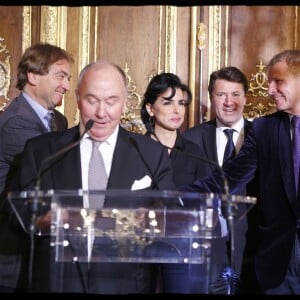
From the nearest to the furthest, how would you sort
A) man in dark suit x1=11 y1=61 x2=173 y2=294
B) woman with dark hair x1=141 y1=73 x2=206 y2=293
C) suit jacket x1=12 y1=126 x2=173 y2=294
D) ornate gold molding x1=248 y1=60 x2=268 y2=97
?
suit jacket x1=12 y1=126 x2=173 y2=294 < man in dark suit x1=11 y1=61 x2=173 y2=294 < woman with dark hair x1=141 y1=73 x2=206 y2=293 < ornate gold molding x1=248 y1=60 x2=268 y2=97

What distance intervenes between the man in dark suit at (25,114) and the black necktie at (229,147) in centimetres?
80

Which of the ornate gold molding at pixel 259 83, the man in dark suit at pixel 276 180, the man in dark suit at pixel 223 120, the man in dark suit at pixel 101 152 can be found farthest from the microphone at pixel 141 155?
the ornate gold molding at pixel 259 83

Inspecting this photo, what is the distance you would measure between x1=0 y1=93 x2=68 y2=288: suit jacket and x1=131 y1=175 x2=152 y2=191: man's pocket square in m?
0.53

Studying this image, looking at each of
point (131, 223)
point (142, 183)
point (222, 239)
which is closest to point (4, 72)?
point (222, 239)

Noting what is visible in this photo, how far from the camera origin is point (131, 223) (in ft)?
9.30

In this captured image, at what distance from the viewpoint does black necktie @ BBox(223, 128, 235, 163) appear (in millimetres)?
4305

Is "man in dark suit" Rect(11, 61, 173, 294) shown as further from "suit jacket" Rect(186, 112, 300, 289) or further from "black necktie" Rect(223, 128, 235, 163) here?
"black necktie" Rect(223, 128, 235, 163)

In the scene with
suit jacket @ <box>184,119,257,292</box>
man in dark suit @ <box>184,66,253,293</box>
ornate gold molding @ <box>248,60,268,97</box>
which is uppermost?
ornate gold molding @ <box>248,60,268,97</box>

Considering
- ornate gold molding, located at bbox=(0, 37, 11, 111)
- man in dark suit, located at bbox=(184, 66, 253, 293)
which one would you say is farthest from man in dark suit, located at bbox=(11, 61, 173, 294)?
ornate gold molding, located at bbox=(0, 37, 11, 111)

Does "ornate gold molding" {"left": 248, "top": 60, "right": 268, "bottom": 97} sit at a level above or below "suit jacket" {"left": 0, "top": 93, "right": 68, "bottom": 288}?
above

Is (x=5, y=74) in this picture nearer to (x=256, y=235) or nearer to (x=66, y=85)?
(x=66, y=85)

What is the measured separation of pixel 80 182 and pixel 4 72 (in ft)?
7.21

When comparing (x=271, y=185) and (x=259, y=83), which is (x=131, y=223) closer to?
(x=271, y=185)

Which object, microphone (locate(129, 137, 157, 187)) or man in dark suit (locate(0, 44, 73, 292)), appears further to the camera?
man in dark suit (locate(0, 44, 73, 292))
